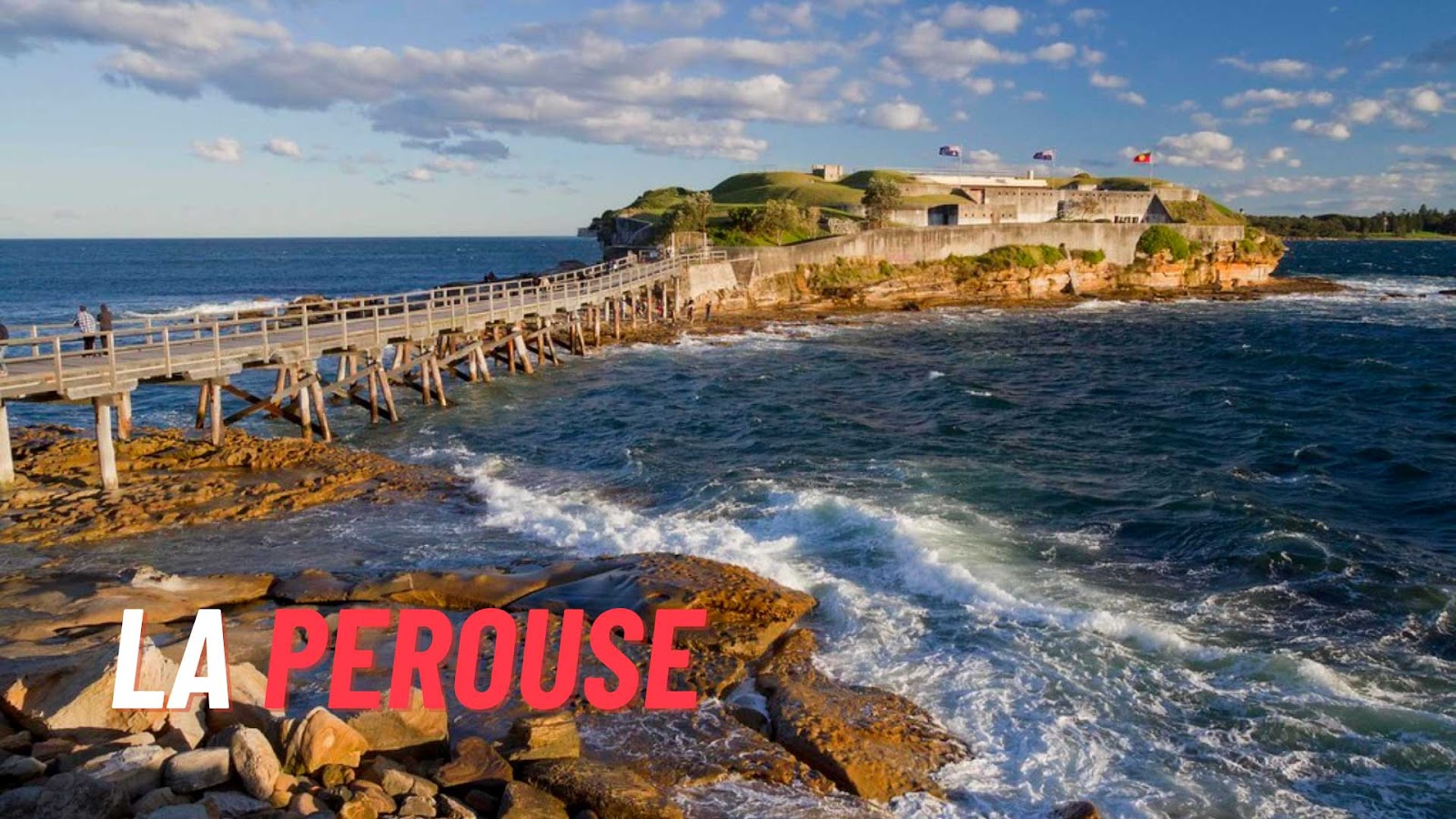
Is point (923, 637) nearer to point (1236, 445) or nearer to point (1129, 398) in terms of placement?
point (1236, 445)

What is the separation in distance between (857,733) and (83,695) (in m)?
6.68

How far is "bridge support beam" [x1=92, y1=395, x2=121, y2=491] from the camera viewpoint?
58.2 ft

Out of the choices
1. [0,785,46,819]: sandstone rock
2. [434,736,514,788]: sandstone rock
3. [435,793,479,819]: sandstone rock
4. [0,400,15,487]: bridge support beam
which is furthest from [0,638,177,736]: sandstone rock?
[0,400,15,487]: bridge support beam

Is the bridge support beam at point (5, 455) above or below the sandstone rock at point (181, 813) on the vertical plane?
above

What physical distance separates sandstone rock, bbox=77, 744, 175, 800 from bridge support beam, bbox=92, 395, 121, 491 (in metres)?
12.5

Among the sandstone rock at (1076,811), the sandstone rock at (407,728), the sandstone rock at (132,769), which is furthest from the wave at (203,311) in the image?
the sandstone rock at (1076,811)

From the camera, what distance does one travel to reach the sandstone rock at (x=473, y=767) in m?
8.28

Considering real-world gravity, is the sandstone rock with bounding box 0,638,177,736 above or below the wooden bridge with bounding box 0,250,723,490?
below

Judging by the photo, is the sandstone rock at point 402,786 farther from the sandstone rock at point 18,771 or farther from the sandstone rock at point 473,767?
the sandstone rock at point 18,771

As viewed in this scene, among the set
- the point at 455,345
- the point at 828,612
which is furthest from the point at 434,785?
the point at 455,345

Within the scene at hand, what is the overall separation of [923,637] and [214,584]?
9072mm

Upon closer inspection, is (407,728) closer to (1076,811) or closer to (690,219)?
(1076,811)

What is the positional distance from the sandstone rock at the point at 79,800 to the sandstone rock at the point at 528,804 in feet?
8.31

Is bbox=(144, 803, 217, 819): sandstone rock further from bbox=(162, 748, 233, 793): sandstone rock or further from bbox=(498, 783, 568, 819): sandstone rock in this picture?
bbox=(498, 783, 568, 819): sandstone rock
